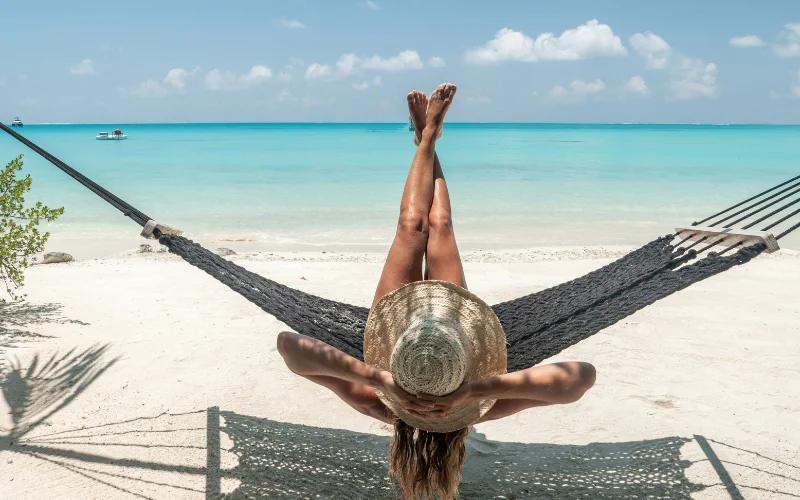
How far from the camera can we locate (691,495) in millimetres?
2055

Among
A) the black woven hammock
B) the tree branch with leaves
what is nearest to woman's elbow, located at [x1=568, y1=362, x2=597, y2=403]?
the black woven hammock

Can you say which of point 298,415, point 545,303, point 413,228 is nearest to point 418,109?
point 413,228

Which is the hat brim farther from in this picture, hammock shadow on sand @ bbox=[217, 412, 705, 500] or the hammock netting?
hammock shadow on sand @ bbox=[217, 412, 705, 500]

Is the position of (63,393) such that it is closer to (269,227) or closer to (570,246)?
(570,246)

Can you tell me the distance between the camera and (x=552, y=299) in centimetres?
262

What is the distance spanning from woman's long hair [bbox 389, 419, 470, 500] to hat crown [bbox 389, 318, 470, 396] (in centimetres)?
28

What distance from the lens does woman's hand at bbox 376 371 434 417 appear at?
4.67ft

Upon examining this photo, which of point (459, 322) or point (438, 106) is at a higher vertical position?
point (438, 106)

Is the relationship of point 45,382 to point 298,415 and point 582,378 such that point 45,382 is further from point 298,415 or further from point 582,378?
point 582,378

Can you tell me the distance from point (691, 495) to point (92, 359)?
2.67m

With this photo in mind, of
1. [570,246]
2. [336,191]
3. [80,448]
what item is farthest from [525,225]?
[80,448]

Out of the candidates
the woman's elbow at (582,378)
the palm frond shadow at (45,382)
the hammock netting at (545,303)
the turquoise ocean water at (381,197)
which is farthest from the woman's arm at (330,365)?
Result: the turquoise ocean water at (381,197)

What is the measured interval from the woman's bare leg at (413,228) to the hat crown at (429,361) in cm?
58

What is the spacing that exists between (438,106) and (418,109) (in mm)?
103
